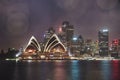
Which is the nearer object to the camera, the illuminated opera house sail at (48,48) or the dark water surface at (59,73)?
the dark water surface at (59,73)

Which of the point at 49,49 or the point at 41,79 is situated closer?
the point at 41,79

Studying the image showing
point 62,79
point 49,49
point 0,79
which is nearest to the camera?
point 0,79

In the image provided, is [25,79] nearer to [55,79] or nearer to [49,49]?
[55,79]

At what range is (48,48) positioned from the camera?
190250 millimetres

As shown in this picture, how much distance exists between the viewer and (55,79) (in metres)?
61.0

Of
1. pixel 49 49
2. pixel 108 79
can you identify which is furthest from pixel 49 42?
pixel 108 79

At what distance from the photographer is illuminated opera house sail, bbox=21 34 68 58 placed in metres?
191

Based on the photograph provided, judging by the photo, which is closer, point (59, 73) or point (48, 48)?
point (59, 73)

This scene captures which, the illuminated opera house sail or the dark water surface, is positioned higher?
the illuminated opera house sail

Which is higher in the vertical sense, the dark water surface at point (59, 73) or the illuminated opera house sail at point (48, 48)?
the illuminated opera house sail at point (48, 48)

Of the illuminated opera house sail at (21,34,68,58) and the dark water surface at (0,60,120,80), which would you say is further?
the illuminated opera house sail at (21,34,68,58)

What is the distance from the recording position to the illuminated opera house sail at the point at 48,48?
190750 millimetres

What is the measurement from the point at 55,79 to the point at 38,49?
439ft

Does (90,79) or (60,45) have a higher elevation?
(60,45)
